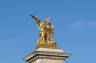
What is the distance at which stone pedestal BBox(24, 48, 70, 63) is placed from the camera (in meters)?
55.2

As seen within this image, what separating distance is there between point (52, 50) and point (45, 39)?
5.68 feet

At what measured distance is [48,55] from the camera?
55469 millimetres

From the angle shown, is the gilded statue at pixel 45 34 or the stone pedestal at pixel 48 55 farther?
the gilded statue at pixel 45 34

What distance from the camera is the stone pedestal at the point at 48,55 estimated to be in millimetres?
55188

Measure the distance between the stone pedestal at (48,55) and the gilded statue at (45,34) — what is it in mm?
815

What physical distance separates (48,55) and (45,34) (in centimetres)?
275

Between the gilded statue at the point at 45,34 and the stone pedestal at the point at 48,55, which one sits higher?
the gilded statue at the point at 45,34

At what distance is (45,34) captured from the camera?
57094 millimetres

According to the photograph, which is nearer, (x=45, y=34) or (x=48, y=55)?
(x=48, y=55)

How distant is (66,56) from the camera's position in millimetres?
55906

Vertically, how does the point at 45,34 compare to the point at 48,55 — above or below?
above

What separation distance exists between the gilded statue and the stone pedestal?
0.82 metres

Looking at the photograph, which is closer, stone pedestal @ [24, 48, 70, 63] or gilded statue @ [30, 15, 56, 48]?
stone pedestal @ [24, 48, 70, 63]

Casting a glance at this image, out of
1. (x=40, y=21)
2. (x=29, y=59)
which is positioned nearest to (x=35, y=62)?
(x=29, y=59)
